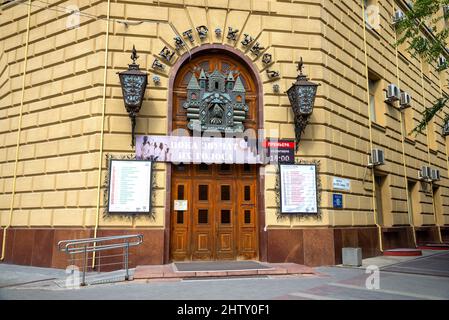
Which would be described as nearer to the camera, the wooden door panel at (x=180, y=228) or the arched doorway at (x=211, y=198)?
the wooden door panel at (x=180, y=228)

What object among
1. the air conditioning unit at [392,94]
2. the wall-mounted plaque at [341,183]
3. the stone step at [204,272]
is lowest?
the stone step at [204,272]

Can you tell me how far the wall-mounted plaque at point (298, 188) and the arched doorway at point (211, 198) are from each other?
29.8 inches

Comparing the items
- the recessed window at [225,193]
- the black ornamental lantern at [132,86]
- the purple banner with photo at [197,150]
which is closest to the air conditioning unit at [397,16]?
the purple banner with photo at [197,150]

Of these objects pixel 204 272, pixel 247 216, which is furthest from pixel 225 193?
pixel 204 272

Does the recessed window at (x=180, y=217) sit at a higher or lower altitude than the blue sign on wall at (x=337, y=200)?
lower

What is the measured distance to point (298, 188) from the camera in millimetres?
10625

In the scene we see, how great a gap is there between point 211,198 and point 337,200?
3.67m

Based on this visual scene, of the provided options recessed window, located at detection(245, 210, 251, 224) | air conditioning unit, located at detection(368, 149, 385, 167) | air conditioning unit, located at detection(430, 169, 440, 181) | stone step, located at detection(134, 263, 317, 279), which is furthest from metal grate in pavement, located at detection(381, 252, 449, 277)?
air conditioning unit, located at detection(430, 169, 440, 181)

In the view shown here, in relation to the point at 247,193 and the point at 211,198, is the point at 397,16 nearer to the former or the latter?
the point at 247,193

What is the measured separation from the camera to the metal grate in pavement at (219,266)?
8.91 m

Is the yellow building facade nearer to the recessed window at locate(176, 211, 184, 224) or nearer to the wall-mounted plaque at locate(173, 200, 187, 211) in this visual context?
the wall-mounted plaque at locate(173, 200, 187, 211)

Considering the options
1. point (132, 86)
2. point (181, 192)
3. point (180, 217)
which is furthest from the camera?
point (181, 192)

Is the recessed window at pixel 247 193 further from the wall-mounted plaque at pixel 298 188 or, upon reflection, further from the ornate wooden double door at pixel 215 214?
the wall-mounted plaque at pixel 298 188

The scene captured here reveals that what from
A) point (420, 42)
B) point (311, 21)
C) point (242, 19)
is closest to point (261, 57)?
point (242, 19)
